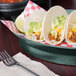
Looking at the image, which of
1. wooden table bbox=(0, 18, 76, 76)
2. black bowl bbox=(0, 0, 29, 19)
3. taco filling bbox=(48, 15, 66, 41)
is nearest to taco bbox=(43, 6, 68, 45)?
taco filling bbox=(48, 15, 66, 41)

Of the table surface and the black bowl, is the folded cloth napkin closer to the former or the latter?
the table surface

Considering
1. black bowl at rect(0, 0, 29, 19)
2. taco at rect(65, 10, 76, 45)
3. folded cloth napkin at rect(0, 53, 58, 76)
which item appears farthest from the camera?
black bowl at rect(0, 0, 29, 19)

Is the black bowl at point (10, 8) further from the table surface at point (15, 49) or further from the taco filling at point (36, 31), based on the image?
the taco filling at point (36, 31)

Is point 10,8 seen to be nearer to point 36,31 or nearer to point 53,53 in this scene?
point 36,31

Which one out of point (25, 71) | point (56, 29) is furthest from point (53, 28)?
point (25, 71)

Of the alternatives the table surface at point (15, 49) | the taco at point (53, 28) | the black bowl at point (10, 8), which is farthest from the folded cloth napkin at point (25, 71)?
the black bowl at point (10, 8)

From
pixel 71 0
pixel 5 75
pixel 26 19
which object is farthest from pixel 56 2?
pixel 5 75
